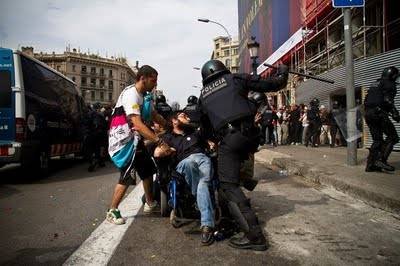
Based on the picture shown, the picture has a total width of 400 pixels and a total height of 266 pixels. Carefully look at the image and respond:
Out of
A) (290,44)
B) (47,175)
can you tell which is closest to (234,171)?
(47,175)

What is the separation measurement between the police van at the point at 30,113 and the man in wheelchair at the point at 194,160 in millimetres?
4278

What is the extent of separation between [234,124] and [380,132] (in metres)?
4.54

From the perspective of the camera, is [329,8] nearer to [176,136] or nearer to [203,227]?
[176,136]

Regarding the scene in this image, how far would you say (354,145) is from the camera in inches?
319

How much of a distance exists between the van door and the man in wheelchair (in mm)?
4326

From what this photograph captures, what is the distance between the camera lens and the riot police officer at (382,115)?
7.14 meters

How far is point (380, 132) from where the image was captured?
740 cm

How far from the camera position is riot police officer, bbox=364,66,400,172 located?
281 inches

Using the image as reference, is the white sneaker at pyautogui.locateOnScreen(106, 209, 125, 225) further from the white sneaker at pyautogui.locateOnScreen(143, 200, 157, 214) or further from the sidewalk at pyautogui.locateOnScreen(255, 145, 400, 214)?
the sidewalk at pyautogui.locateOnScreen(255, 145, 400, 214)

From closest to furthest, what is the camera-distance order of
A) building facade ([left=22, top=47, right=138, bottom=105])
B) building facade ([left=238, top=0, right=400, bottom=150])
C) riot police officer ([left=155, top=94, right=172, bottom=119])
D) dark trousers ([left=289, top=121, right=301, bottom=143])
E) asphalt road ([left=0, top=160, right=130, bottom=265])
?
1. asphalt road ([left=0, top=160, right=130, bottom=265])
2. riot police officer ([left=155, top=94, right=172, bottom=119])
3. building facade ([left=238, top=0, right=400, bottom=150])
4. dark trousers ([left=289, top=121, right=301, bottom=143])
5. building facade ([left=22, top=47, right=138, bottom=105])

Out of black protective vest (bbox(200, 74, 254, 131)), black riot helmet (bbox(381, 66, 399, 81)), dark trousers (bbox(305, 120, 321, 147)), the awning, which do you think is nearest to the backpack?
black protective vest (bbox(200, 74, 254, 131))

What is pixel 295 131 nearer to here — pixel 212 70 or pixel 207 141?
pixel 207 141

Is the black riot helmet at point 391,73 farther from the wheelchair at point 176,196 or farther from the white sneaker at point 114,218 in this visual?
the white sneaker at point 114,218

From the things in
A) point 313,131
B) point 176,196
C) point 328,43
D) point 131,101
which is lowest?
point 176,196
